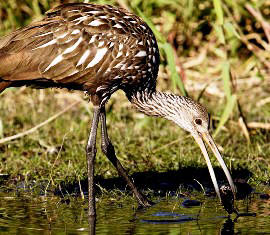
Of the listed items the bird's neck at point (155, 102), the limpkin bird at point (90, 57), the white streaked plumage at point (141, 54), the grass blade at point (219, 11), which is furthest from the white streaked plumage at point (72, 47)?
the grass blade at point (219, 11)

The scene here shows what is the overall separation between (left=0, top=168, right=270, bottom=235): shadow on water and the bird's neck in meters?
0.67

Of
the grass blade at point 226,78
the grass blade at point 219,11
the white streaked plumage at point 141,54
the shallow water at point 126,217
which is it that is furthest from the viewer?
the grass blade at point 226,78

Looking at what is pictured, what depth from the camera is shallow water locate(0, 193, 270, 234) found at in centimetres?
482

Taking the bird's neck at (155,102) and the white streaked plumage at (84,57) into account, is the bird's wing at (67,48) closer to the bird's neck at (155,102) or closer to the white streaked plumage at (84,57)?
the white streaked plumage at (84,57)

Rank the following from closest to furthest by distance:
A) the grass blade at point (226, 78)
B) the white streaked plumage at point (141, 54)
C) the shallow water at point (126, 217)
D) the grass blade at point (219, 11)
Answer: the shallow water at point (126, 217) < the white streaked plumage at point (141, 54) < the grass blade at point (219, 11) < the grass blade at point (226, 78)

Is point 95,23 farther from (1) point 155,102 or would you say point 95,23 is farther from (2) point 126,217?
(2) point 126,217

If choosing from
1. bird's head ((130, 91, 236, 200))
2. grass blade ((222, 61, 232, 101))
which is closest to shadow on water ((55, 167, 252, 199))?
bird's head ((130, 91, 236, 200))

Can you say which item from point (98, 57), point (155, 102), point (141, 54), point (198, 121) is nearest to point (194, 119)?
point (198, 121)

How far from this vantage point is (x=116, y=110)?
8.52 metres

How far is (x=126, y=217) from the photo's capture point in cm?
522

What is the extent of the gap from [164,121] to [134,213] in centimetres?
306

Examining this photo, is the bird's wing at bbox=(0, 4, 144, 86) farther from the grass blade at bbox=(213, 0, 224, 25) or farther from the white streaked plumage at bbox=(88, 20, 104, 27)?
the grass blade at bbox=(213, 0, 224, 25)

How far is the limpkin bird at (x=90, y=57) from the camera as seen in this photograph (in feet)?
18.1

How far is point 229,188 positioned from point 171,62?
1569mm
